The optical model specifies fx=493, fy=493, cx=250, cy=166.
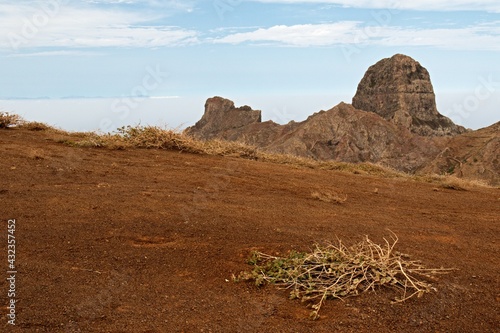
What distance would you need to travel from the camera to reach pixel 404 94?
63625mm

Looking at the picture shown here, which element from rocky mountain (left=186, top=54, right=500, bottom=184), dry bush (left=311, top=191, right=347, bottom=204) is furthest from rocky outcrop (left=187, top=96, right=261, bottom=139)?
dry bush (left=311, top=191, right=347, bottom=204)

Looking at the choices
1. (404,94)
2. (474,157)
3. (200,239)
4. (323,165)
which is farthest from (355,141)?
(200,239)

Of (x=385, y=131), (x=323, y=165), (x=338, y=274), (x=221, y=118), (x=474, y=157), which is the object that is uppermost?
(x=221, y=118)

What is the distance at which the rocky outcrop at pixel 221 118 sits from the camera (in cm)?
6122

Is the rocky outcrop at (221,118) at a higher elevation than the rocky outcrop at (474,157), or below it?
higher

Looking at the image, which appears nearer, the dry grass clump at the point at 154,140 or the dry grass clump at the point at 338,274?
the dry grass clump at the point at 338,274

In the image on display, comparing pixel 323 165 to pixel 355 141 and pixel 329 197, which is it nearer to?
pixel 329 197

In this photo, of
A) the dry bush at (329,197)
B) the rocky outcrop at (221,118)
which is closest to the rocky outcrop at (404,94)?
the rocky outcrop at (221,118)

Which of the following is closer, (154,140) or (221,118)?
(154,140)

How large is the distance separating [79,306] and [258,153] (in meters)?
7.82

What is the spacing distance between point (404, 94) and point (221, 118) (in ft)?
78.3

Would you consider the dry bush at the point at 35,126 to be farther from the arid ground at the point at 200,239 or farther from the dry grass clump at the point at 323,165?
the dry grass clump at the point at 323,165

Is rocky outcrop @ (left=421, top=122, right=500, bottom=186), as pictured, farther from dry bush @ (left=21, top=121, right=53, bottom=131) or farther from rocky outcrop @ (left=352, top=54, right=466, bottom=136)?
dry bush @ (left=21, top=121, right=53, bottom=131)

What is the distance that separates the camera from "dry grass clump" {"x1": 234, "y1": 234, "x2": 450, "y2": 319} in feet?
13.2
